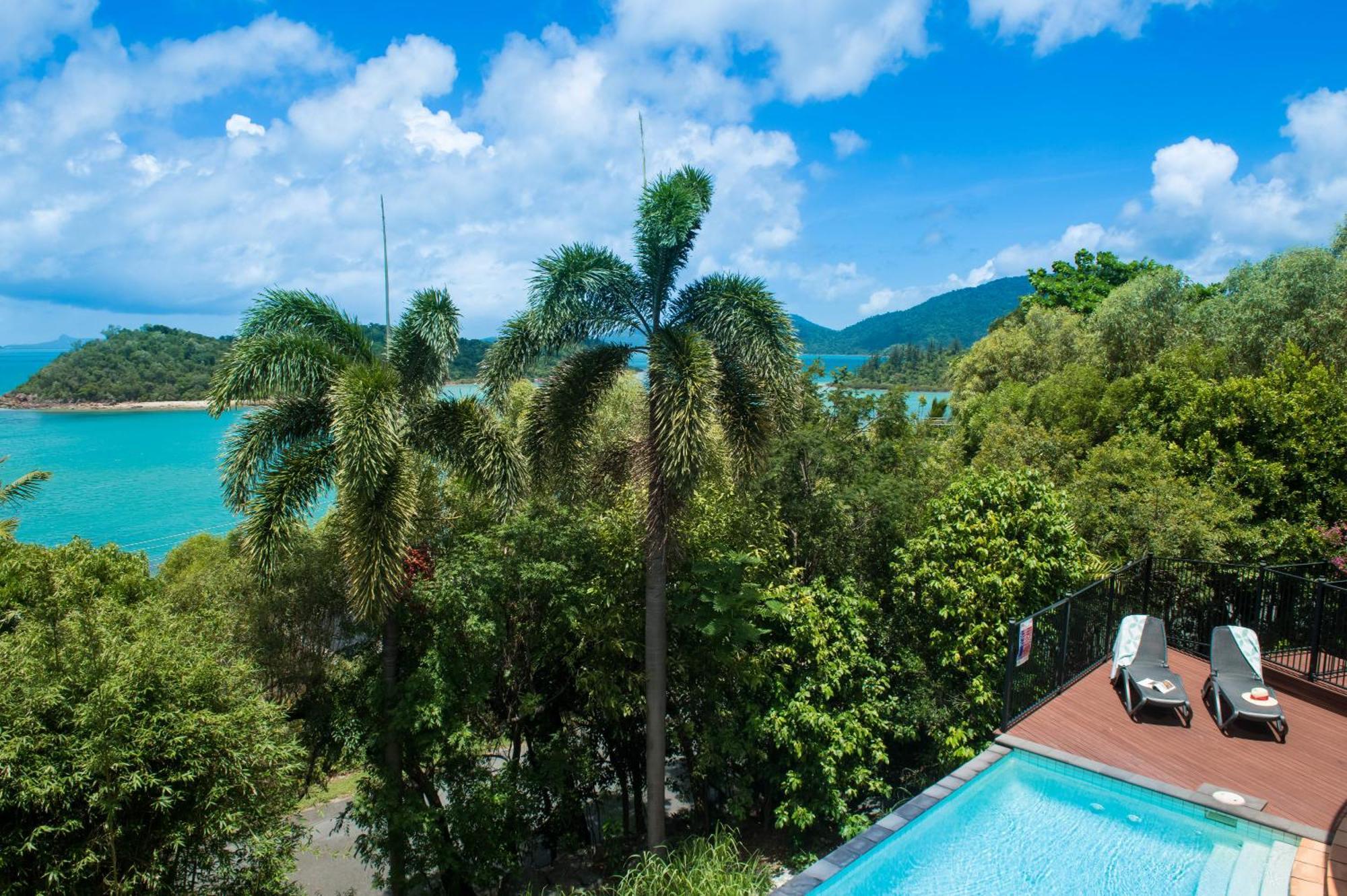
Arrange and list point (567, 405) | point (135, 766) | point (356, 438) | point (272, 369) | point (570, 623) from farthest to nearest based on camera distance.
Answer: point (570, 623) < point (567, 405) < point (272, 369) < point (356, 438) < point (135, 766)

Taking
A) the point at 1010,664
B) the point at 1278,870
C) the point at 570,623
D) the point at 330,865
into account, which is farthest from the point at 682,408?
the point at 330,865

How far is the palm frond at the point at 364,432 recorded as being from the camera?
8.84 metres

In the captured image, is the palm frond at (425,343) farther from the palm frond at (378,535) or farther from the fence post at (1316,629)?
the fence post at (1316,629)

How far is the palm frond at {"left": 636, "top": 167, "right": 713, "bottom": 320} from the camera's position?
382 inches

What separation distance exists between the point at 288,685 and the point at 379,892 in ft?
13.9

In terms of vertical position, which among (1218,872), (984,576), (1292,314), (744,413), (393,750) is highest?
(1292,314)

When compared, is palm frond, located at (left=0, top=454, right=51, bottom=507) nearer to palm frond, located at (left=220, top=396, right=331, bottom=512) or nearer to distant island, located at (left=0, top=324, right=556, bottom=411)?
palm frond, located at (left=220, top=396, right=331, bottom=512)

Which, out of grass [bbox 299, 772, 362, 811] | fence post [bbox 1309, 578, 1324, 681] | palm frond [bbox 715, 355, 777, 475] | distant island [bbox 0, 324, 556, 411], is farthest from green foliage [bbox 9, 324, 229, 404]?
fence post [bbox 1309, 578, 1324, 681]

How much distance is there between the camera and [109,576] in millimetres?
13547

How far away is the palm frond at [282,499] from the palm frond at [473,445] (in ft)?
4.24

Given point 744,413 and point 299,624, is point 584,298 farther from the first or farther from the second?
point 299,624

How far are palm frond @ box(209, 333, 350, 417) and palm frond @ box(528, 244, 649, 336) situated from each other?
2827 millimetres

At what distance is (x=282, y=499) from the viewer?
31.2 ft

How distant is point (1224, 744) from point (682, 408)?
6.69 meters
